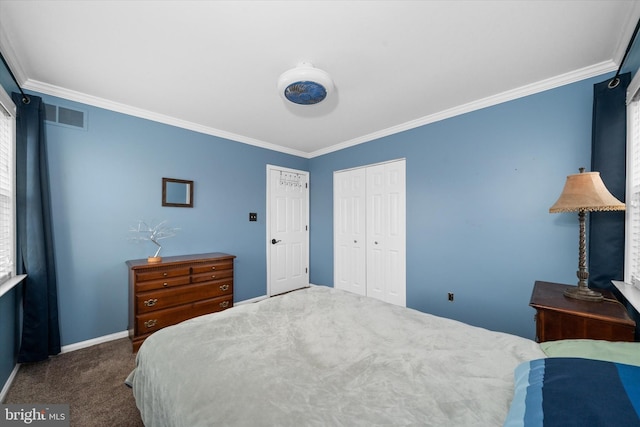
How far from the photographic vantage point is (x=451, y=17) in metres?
1.52

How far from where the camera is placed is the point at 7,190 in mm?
1961

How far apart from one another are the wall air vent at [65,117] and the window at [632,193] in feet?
14.5

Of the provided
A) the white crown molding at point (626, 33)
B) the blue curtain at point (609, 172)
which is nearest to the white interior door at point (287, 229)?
the blue curtain at point (609, 172)

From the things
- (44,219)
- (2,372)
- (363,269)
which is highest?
(44,219)

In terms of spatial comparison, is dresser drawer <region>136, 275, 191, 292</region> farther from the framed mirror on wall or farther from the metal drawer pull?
the framed mirror on wall

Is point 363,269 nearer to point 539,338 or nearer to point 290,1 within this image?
point 539,338

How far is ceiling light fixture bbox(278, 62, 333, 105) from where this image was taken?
1.87 m

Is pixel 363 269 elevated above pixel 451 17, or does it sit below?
below

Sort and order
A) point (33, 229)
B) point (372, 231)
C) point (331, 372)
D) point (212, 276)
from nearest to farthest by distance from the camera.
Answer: point (331, 372) < point (33, 229) < point (212, 276) < point (372, 231)

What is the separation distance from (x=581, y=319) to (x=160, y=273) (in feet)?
10.6

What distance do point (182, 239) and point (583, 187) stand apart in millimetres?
3735

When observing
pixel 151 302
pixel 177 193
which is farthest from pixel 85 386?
pixel 177 193

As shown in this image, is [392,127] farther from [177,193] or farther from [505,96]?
[177,193]

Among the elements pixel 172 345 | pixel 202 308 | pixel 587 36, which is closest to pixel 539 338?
pixel 587 36
